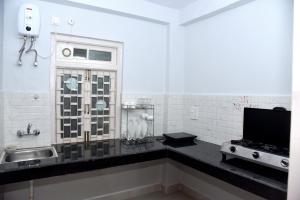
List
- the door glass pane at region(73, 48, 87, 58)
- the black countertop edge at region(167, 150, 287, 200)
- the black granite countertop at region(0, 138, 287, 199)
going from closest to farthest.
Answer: the black countertop edge at region(167, 150, 287, 200)
the black granite countertop at region(0, 138, 287, 199)
the door glass pane at region(73, 48, 87, 58)

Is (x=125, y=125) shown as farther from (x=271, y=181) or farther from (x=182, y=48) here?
(x=271, y=181)

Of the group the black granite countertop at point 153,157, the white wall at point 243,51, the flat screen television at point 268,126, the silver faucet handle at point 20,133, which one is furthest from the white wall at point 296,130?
the silver faucet handle at point 20,133

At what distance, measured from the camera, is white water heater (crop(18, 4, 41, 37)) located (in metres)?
2.15

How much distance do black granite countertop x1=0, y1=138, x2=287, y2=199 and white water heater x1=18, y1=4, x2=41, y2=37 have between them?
1.25 m

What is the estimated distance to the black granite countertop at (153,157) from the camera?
1648 mm

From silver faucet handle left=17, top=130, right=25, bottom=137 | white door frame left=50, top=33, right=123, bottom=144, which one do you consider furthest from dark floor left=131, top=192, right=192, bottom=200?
silver faucet handle left=17, top=130, right=25, bottom=137

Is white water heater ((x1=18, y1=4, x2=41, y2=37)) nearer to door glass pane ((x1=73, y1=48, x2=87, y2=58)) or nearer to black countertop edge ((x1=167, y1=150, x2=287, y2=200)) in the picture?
door glass pane ((x1=73, y1=48, x2=87, y2=58))

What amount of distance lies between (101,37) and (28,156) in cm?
160

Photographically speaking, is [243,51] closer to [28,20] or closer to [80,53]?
[80,53]

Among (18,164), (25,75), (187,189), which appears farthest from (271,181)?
(25,75)

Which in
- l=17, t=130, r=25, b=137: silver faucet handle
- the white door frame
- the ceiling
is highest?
the ceiling

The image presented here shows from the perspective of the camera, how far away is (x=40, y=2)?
7.86ft

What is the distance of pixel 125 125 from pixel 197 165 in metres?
1.16

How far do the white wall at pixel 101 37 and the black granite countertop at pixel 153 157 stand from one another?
804mm
